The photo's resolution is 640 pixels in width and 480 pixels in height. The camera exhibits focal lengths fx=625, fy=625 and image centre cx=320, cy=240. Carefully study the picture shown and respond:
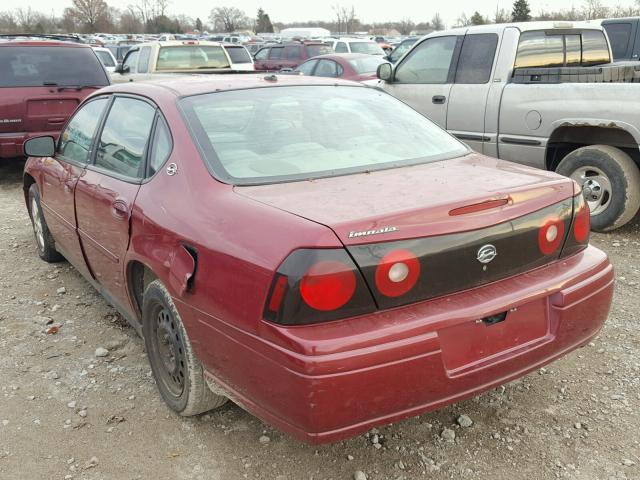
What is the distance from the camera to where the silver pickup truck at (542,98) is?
208 inches

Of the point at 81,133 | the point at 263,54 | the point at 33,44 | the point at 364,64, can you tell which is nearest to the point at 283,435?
the point at 81,133

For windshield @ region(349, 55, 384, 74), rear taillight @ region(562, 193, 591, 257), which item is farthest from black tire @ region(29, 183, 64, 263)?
windshield @ region(349, 55, 384, 74)

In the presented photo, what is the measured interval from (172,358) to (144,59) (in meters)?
10.4

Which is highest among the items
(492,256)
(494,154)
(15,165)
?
(492,256)

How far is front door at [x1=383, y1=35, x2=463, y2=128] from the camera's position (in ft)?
22.0

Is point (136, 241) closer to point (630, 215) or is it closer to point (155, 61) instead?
point (630, 215)

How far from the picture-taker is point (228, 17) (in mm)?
85375

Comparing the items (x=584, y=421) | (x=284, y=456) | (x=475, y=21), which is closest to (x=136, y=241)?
(x=284, y=456)

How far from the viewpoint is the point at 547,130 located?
5672mm

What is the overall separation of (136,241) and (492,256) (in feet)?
5.24

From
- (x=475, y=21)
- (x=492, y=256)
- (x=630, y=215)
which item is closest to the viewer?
(x=492, y=256)

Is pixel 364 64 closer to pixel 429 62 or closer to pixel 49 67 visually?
pixel 429 62

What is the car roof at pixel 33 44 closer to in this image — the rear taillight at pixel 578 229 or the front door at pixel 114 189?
the front door at pixel 114 189

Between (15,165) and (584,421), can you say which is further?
(15,165)
